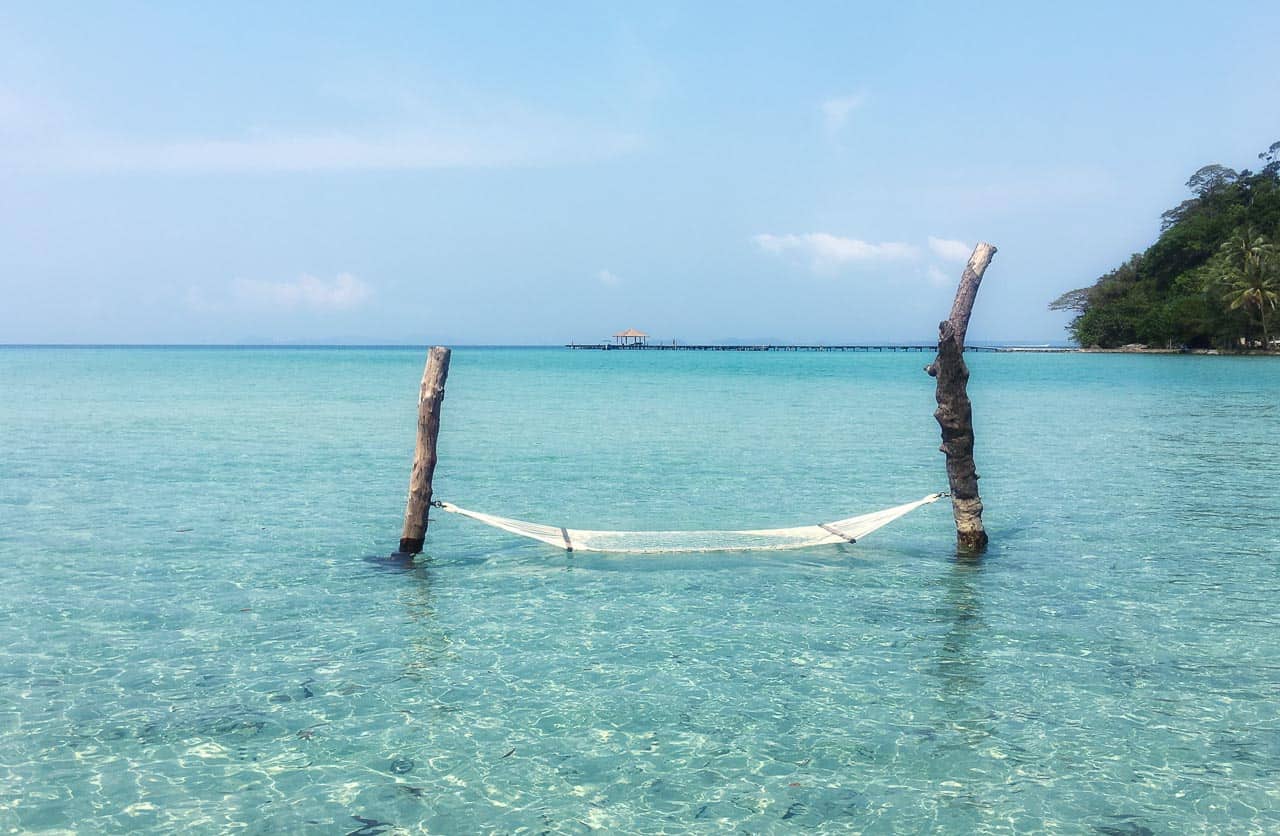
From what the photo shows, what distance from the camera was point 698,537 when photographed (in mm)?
10844

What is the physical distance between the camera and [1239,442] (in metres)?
21.9

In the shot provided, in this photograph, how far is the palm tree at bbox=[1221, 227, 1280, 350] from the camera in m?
70.4

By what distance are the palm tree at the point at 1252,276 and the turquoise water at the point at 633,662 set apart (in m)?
64.2

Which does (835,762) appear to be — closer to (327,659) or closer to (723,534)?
(327,659)

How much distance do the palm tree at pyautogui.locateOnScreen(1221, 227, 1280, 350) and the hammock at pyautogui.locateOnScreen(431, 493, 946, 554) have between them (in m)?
72.9

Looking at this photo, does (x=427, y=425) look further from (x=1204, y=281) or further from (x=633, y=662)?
(x=1204, y=281)

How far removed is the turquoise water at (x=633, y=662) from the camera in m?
5.42

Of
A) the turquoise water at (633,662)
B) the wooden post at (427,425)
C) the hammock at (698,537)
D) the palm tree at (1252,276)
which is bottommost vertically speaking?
the turquoise water at (633,662)

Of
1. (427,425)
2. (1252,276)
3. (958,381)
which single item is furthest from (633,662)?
(1252,276)

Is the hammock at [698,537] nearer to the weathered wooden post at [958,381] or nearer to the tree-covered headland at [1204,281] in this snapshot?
the weathered wooden post at [958,381]

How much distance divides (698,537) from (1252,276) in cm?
7434

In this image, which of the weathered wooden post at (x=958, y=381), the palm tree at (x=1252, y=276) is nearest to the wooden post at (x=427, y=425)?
the weathered wooden post at (x=958, y=381)

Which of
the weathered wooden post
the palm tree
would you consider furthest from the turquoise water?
the palm tree

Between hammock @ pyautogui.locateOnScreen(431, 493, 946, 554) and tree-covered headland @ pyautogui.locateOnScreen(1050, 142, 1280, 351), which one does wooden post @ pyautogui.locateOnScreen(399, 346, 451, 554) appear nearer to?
hammock @ pyautogui.locateOnScreen(431, 493, 946, 554)
